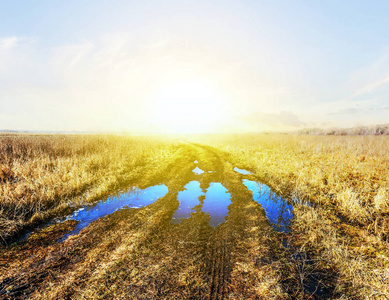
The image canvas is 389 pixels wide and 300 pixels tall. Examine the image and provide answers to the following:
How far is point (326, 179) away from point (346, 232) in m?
4.37

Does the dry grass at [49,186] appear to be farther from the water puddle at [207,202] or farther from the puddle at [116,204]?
the water puddle at [207,202]

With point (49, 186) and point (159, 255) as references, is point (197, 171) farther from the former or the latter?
point (159, 255)

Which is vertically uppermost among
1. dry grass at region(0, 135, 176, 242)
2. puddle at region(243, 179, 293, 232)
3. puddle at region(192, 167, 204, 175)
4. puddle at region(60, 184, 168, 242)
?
dry grass at region(0, 135, 176, 242)

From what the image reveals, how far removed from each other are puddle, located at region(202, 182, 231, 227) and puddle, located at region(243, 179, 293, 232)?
4.38 ft

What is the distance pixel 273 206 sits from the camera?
681 cm

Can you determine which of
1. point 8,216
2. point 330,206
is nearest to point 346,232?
point 330,206

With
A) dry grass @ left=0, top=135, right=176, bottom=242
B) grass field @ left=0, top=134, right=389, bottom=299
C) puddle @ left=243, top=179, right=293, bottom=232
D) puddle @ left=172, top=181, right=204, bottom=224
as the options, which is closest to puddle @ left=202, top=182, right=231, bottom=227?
grass field @ left=0, top=134, right=389, bottom=299

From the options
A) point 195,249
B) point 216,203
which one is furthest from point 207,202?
point 195,249

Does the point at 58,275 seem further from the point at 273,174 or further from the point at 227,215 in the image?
the point at 273,174

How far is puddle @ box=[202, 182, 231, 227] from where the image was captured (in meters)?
5.75

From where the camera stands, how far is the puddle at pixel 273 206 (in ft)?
18.3

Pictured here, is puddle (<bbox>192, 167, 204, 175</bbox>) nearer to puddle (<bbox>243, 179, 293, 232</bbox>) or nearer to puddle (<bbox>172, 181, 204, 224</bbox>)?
puddle (<bbox>172, 181, 204, 224</bbox>)

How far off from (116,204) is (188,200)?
283 cm

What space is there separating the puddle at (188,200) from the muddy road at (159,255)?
0.22ft
